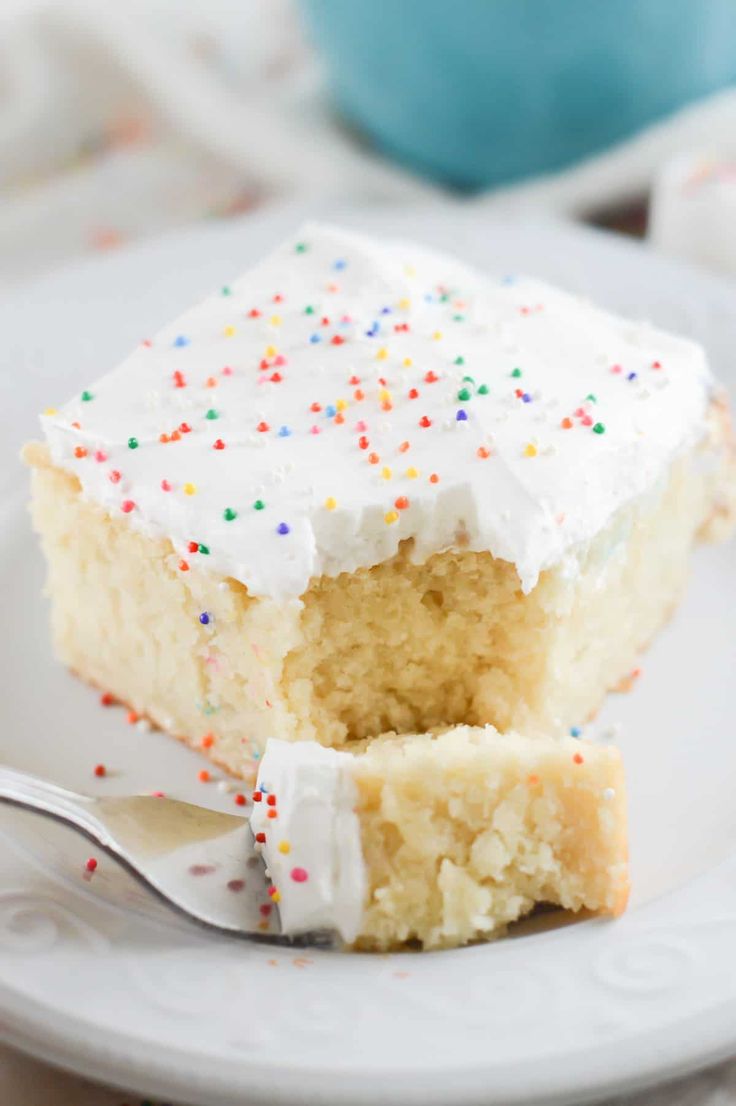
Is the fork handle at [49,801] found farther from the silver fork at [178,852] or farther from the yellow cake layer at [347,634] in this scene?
the yellow cake layer at [347,634]

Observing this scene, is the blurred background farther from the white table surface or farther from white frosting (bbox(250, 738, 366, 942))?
the white table surface

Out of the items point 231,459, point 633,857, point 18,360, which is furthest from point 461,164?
point 633,857

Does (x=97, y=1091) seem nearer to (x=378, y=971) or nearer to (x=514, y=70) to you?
(x=378, y=971)

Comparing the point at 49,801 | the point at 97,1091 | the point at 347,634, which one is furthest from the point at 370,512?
the point at 97,1091

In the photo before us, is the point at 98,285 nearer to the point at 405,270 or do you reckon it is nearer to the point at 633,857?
the point at 405,270

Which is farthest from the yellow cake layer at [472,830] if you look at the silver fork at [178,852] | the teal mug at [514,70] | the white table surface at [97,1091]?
the teal mug at [514,70]

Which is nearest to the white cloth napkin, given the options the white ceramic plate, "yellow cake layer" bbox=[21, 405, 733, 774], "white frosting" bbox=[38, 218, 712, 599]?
"white frosting" bbox=[38, 218, 712, 599]

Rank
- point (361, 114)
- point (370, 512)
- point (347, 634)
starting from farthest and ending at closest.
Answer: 1. point (361, 114)
2. point (347, 634)
3. point (370, 512)
